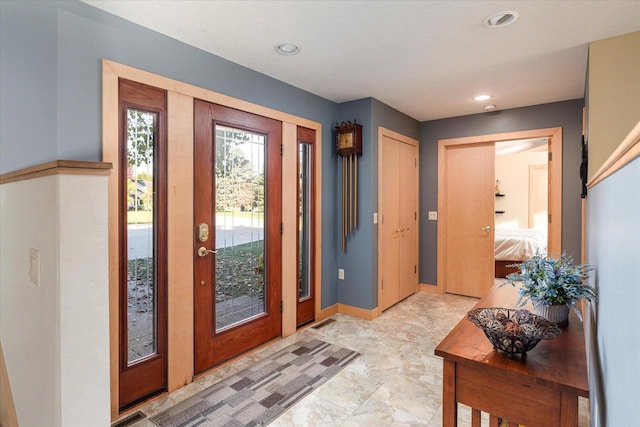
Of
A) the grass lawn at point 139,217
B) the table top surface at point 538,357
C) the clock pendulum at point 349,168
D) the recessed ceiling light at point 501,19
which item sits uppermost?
the recessed ceiling light at point 501,19

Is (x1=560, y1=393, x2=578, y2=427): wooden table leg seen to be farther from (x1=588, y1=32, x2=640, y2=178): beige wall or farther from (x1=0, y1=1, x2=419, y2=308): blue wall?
(x1=0, y1=1, x2=419, y2=308): blue wall

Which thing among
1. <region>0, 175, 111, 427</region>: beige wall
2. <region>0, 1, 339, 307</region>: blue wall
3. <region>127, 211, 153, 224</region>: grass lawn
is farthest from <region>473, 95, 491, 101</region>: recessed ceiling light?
<region>0, 175, 111, 427</region>: beige wall

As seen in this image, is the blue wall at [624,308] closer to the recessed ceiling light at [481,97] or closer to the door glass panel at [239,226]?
the door glass panel at [239,226]

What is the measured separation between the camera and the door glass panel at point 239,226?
8.56 feet

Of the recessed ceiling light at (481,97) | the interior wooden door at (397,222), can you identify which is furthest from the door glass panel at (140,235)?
the recessed ceiling light at (481,97)

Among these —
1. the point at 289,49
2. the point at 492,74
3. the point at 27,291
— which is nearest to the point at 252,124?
the point at 289,49

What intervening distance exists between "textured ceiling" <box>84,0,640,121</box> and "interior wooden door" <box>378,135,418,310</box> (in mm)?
982

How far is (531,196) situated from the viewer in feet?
26.2

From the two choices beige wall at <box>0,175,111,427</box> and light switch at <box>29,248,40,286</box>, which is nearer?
beige wall at <box>0,175,111,427</box>

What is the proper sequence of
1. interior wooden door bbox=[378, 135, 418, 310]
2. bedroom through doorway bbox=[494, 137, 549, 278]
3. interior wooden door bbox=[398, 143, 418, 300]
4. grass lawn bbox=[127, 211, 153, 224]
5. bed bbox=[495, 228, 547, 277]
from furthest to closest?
bedroom through doorway bbox=[494, 137, 549, 278] → bed bbox=[495, 228, 547, 277] → interior wooden door bbox=[398, 143, 418, 300] → interior wooden door bbox=[378, 135, 418, 310] → grass lawn bbox=[127, 211, 153, 224]

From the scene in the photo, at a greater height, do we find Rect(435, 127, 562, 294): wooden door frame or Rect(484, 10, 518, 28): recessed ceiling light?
Rect(484, 10, 518, 28): recessed ceiling light

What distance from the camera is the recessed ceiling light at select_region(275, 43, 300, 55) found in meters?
2.40

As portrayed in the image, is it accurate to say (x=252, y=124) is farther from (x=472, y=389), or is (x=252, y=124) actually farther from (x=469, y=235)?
(x=469, y=235)

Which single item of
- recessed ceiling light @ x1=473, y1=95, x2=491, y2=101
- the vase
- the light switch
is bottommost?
the vase
